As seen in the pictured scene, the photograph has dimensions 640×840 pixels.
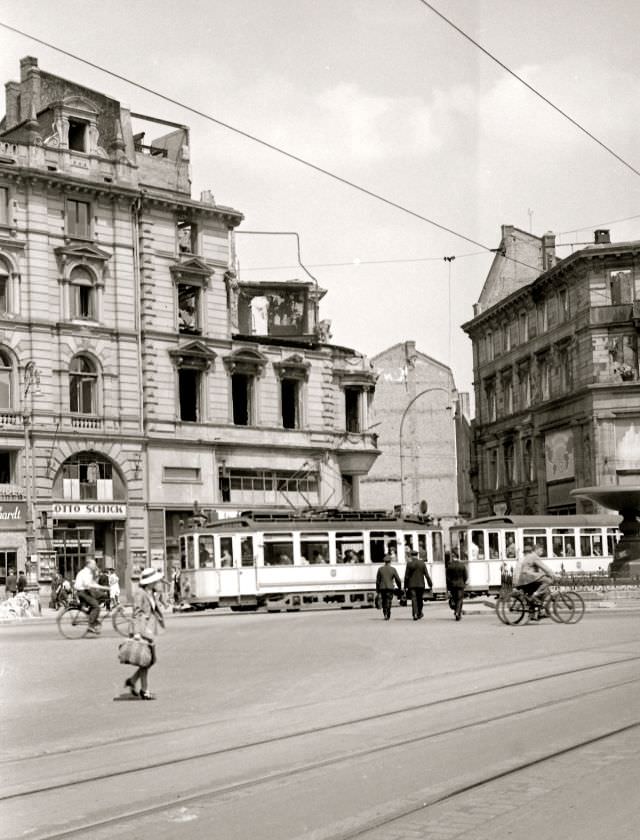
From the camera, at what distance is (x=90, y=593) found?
91.5 feet

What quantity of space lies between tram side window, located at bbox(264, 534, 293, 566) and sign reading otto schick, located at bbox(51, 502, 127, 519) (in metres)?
10.7

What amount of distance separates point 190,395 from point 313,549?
48.1ft

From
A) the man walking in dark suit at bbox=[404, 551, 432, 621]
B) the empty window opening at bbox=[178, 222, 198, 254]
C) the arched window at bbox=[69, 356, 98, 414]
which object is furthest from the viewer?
the empty window opening at bbox=[178, 222, 198, 254]

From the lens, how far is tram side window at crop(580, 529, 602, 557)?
155 feet

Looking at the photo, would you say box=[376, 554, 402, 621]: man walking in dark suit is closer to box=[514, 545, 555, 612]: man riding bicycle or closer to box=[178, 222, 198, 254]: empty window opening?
box=[514, 545, 555, 612]: man riding bicycle

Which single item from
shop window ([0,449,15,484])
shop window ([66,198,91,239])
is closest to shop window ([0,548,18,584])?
shop window ([0,449,15,484])

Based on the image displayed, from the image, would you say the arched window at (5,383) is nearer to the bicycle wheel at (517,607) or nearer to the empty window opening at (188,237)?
the empty window opening at (188,237)

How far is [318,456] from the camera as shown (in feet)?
188

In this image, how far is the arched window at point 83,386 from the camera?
49344mm

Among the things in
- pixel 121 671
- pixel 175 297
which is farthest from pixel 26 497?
pixel 121 671

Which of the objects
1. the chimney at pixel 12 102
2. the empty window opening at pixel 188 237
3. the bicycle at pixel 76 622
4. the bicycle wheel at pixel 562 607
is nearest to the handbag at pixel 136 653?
the bicycle at pixel 76 622

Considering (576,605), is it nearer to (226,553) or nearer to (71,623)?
(71,623)

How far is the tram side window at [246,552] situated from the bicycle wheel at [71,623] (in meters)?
9.13

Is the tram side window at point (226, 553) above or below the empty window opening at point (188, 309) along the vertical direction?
below
